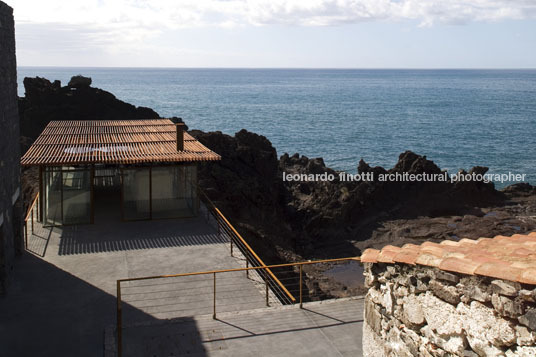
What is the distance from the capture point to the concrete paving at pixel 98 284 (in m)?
12.0

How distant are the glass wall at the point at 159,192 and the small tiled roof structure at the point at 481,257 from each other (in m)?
13.7

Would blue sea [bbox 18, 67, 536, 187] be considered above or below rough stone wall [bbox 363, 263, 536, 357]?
below

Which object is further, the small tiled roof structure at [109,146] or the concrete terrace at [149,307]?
the small tiled roof structure at [109,146]

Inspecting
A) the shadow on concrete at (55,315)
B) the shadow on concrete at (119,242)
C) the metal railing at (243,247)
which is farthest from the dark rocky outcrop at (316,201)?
the shadow on concrete at (55,315)

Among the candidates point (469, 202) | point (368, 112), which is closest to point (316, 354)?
point (469, 202)

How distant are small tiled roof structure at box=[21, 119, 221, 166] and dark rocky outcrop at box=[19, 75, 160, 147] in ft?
62.2

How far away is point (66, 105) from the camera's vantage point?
148ft

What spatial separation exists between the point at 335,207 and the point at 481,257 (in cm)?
2609

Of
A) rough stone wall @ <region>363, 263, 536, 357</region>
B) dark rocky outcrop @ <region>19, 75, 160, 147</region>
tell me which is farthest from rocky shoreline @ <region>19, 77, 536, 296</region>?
rough stone wall @ <region>363, 263, 536, 357</region>

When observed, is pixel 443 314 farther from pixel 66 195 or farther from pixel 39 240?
pixel 66 195

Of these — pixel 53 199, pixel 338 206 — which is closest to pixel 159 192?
pixel 53 199

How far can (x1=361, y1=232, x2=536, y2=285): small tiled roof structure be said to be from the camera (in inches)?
222

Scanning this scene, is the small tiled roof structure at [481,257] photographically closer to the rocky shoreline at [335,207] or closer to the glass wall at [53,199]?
the rocky shoreline at [335,207]

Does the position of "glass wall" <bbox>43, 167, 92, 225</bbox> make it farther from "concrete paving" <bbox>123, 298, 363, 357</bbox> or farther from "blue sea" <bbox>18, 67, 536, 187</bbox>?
"blue sea" <bbox>18, 67, 536, 187</bbox>
